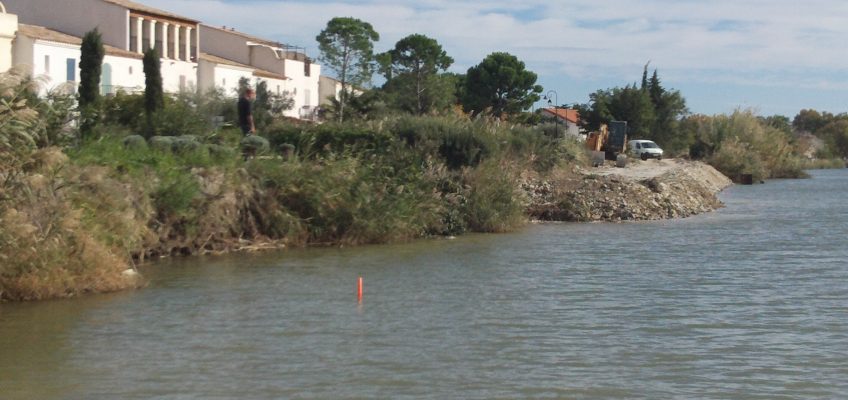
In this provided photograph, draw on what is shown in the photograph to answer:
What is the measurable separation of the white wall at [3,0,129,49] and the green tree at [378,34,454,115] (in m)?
16.0

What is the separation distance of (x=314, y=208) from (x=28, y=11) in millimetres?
34917

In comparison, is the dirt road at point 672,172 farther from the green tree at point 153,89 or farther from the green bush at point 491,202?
the green tree at point 153,89

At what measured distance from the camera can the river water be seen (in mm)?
13422

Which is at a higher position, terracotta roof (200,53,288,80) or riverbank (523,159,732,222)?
terracotta roof (200,53,288,80)

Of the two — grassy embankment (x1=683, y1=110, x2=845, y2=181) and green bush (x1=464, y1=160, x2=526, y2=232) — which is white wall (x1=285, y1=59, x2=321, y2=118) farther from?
green bush (x1=464, y1=160, x2=526, y2=232)

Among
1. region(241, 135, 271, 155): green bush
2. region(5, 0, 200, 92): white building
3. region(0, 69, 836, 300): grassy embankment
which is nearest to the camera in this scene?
region(0, 69, 836, 300): grassy embankment

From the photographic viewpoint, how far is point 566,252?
27375mm

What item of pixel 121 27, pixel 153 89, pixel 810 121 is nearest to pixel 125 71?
pixel 121 27

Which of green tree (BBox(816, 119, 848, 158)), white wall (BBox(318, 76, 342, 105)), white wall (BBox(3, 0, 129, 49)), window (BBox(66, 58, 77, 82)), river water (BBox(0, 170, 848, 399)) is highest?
white wall (BBox(3, 0, 129, 49))

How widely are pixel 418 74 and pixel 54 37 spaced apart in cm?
3371

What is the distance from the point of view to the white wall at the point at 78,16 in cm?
5691

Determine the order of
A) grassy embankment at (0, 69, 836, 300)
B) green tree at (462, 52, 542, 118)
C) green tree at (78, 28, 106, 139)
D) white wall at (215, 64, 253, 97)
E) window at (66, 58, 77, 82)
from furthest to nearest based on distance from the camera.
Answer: green tree at (462, 52, 542, 118) → white wall at (215, 64, 253, 97) → window at (66, 58, 77, 82) → green tree at (78, 28, 106, 139) → grassy embankment at (0, 69, 836, 300)

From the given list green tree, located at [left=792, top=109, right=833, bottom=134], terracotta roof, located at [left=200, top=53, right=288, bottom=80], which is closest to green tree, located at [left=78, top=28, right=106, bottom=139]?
terracotta roof, located at [left=200, top=53, right=288, bottom=80]

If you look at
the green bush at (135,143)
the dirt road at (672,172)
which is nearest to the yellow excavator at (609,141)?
the dirt road at (672,172)
